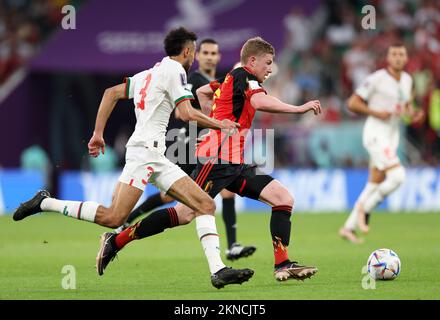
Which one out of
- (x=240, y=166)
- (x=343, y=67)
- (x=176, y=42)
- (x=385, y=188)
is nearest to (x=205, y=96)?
(x=240, y=166)

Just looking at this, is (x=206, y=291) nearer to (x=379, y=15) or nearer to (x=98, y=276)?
(x=98, y=276)

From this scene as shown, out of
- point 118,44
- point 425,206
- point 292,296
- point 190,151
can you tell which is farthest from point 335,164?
point 292,296

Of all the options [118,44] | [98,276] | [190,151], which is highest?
[118,44]

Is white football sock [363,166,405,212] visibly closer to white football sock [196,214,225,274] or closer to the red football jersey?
the red football jersey

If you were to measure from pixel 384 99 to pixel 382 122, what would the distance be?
354 millimetres

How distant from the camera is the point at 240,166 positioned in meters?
9.61

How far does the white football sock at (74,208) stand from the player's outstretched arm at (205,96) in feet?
6.68

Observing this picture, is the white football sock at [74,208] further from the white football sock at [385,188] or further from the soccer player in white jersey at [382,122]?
the white football sock at [385,188]

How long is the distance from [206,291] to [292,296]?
0.85m

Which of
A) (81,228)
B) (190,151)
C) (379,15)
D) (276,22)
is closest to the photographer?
(190,151)

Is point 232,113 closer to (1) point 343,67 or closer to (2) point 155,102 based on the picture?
(2) point 155,102

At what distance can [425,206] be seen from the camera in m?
20.0

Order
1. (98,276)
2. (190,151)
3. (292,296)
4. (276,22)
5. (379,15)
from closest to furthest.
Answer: (292,296) < (98,276) < (190,151) < (276,22) < (379,15)

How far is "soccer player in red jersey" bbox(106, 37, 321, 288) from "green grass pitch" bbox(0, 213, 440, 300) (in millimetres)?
462
